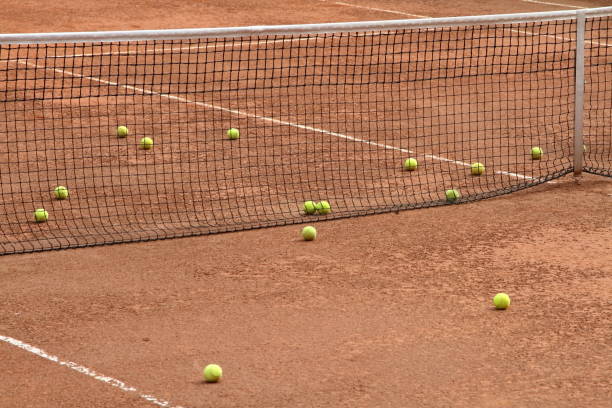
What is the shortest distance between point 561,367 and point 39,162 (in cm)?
666

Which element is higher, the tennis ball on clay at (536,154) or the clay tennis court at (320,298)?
the tennis ball on clay at (536,154)

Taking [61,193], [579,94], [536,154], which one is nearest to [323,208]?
[61,193]

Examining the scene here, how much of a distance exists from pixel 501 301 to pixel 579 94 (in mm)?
3935

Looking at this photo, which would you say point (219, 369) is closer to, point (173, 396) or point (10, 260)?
point (173, 396)

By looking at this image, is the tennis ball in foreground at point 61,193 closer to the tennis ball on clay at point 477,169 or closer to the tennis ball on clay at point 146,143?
the tennis ball on clay at point 146,143

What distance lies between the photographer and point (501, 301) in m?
7.86

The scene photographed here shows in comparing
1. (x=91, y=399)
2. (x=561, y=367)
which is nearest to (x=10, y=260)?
(x=91, y=399)

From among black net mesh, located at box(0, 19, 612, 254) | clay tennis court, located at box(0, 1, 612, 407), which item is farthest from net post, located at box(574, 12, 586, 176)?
black net mesh, located at box(0, 19, 612, 254)

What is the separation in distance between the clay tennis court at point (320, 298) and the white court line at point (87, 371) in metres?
0.02

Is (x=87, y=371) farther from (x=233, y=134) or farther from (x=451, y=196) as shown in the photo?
(x=233, y=134)

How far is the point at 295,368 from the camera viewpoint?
6.91m

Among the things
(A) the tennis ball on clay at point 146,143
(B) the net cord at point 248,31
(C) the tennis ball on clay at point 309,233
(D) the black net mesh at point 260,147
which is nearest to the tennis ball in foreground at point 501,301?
(C) the tennis ball on clay at point 309,233

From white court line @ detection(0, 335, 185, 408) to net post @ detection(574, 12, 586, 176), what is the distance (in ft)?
19.9

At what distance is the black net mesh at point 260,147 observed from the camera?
1024 cm
